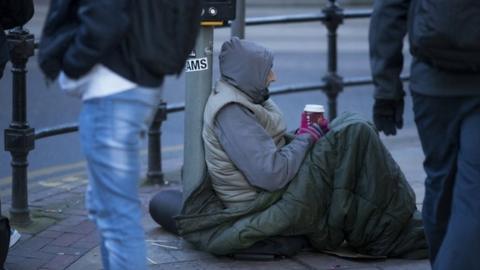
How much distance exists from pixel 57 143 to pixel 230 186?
358 centimetres

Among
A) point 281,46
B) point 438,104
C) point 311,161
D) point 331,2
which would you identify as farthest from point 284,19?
point 281,46

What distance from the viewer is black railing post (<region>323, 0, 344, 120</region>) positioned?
7312 mm

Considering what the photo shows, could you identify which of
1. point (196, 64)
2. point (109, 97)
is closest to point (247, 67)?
point (196, 64)

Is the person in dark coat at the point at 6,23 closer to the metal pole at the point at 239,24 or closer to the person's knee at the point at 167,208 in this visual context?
the person's knee at the point at 167,208

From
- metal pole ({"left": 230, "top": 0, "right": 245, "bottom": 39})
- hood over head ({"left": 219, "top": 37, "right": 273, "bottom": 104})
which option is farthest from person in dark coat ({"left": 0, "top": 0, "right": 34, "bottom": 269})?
metal pole ({"left": 230, "top": 0, "right": 245, "bottom": 39})

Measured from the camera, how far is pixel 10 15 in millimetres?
4273

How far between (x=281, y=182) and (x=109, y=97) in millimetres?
1486

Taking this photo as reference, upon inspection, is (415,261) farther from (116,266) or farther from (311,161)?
(116,266)

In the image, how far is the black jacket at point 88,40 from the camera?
3.11 meters

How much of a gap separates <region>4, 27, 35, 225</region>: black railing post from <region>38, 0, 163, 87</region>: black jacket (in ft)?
5.91

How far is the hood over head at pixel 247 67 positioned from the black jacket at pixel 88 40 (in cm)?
132

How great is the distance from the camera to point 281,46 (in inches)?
537

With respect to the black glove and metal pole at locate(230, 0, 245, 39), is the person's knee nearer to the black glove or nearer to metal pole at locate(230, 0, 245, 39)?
metal pole at locate(230, 0, 245, 39)

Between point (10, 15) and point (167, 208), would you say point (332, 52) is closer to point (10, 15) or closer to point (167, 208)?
point (167, 208)
